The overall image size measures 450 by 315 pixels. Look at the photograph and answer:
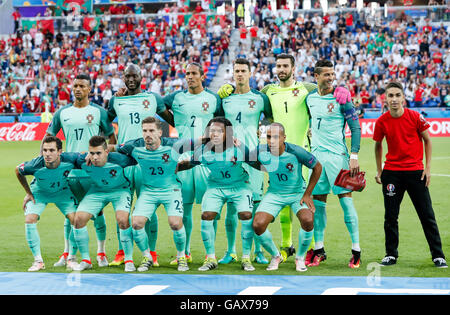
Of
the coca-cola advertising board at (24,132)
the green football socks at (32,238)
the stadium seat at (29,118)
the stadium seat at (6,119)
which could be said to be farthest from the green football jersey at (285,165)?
the stadium seat at (6,119)

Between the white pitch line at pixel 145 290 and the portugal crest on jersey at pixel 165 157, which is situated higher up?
the portugal crest on jersey at pixel 165 157

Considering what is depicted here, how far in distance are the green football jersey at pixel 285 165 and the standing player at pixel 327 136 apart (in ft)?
1.38

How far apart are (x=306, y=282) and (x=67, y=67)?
2688cm

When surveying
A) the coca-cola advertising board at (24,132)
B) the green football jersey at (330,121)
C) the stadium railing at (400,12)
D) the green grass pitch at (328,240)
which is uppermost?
the stadium railing at (400,12)

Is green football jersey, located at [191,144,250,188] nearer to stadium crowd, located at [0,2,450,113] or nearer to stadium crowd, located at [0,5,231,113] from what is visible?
stadium crowd, located at [0,2,450,113]

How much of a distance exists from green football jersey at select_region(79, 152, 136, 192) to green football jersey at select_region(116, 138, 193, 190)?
0.12 meters

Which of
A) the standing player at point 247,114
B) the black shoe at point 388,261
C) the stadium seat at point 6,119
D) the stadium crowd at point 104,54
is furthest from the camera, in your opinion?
the stadium crowd at point 104,54

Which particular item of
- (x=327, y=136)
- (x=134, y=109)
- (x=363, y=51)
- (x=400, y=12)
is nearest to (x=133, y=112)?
(x=134, y=109)

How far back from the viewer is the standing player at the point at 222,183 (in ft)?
23.7

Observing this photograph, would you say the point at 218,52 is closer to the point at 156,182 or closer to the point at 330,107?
the point at 330,107

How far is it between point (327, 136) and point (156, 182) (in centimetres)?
203

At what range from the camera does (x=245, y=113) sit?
7.82m

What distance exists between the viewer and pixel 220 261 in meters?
7.64

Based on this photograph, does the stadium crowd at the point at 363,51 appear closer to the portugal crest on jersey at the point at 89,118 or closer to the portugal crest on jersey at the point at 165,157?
the portugal crest on jersey at the point at 89,118
